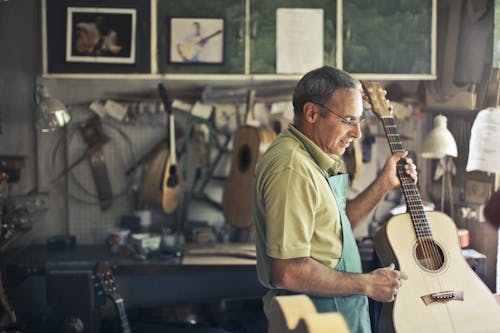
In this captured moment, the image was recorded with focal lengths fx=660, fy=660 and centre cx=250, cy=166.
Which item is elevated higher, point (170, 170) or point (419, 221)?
point (170, 170)

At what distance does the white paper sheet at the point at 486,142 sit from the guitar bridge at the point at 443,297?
1.14 m

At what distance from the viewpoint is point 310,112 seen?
7.40 feet

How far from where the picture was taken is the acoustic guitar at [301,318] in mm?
938

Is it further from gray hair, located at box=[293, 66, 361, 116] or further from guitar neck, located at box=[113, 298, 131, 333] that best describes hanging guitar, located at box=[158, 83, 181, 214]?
gray hair, located at box=[293, 66, 361, 116]

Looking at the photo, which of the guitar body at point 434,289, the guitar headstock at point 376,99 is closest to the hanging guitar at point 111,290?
the guitar body at point 434,289

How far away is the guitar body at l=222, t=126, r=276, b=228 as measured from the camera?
4012 mm

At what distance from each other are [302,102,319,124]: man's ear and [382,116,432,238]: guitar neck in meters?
0.61

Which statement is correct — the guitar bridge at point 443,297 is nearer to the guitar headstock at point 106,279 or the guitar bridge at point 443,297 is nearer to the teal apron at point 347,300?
the teal apron at point 347,300

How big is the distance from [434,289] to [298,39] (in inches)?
74.1

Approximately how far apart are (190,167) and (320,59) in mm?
1112

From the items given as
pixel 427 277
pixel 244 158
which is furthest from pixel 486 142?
pixel 244 158

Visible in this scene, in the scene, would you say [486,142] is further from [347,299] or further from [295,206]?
[295,206]

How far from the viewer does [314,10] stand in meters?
3.98

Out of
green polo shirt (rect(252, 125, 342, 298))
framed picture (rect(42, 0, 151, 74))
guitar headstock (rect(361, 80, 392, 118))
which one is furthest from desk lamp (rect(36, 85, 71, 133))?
green polo shirt (rect(252, 125, 342, 298))
